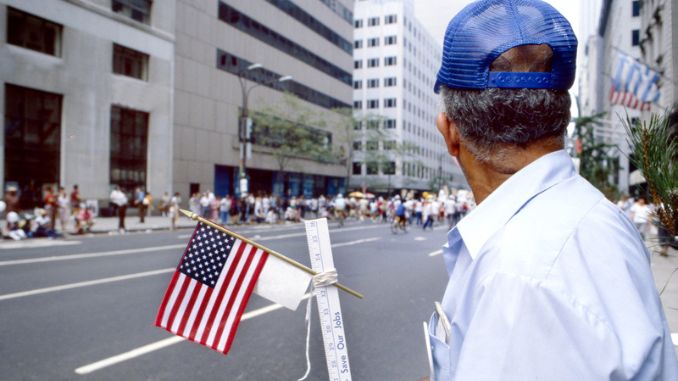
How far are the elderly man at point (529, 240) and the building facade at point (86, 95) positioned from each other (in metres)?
25.9

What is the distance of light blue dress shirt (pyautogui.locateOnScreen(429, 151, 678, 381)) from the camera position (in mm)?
918

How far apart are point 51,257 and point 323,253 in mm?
12163

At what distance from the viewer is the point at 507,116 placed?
1308 millimetres

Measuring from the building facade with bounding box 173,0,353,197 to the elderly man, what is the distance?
103ft

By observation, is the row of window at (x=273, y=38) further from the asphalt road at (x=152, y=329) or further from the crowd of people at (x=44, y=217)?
the asphalt road at (x=152, y=329)

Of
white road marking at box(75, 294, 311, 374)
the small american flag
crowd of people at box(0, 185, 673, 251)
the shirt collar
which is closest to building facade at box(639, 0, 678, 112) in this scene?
crowd of people at box(0, 185, 673, 251)

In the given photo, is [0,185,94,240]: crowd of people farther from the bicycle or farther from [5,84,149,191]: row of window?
the bicycle

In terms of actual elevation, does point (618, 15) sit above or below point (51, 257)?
above

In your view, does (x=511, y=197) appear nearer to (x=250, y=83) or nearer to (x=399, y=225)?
(x=399, y=225)

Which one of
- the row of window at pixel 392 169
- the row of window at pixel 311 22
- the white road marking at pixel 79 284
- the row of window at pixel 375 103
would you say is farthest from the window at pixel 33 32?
the row of window at pixel 375 103

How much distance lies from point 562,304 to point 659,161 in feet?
5.04

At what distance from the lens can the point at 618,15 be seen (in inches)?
2096

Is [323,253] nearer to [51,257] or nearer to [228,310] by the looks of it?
[228,310]

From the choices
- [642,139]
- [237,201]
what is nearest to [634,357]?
[642,139]
